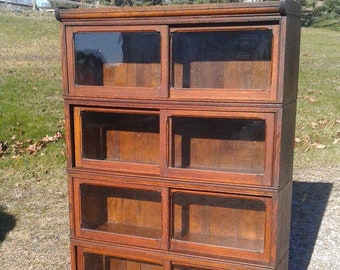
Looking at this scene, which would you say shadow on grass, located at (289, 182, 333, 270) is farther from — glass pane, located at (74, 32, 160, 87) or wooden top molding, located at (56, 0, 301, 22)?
wooden top molding, located at (56, 0, 301, 22)

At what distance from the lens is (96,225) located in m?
3.22

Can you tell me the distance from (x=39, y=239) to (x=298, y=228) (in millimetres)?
2237

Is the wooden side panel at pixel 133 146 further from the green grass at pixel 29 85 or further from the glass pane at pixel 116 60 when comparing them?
the green grass at pixel 29 85

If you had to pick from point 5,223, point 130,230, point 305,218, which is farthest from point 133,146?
point 305,218

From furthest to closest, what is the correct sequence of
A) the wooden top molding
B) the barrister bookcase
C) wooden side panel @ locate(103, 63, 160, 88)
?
wooden side panel @ locate(103, 63, 160, 88) → the barrister bookcase → the wooden top molding

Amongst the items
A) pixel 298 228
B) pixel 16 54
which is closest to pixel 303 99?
pixel 298 228

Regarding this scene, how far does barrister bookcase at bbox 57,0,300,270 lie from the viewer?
2.67 m

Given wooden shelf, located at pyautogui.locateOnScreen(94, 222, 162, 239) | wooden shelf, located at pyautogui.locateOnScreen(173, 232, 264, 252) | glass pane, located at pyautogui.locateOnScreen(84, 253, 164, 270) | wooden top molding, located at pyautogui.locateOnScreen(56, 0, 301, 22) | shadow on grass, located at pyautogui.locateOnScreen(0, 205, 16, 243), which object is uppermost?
wooden top molding, located at pyautogui.locateOnScreen(56, 0, 301, 22)

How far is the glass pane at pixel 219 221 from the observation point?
2861 millimetres

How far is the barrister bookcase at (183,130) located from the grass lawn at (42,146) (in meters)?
1.26

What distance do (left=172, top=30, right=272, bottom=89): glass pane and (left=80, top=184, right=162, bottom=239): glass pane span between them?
73 centimetres

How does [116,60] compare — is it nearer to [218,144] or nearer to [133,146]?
[133,146]

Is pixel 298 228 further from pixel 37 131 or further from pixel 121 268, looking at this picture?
pixel 37 131

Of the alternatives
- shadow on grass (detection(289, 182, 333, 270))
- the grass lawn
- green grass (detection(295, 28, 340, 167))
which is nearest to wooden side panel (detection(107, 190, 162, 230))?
the grass lawn
